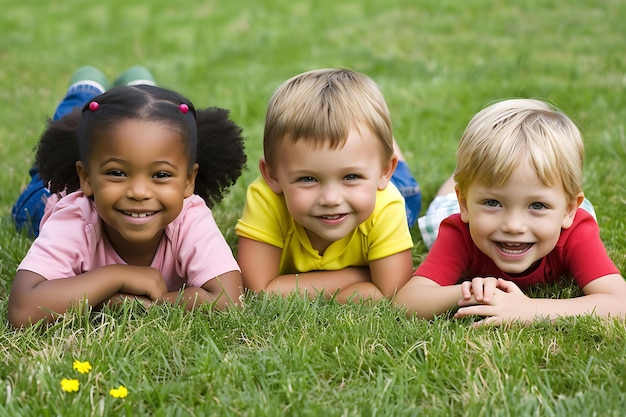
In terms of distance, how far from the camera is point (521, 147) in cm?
318

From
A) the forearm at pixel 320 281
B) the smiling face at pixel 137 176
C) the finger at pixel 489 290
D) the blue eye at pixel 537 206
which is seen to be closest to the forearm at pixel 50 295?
the smiling face at pixel 137 176

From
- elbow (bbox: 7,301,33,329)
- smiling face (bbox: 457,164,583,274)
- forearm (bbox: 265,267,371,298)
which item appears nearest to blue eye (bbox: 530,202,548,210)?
smiling face (bbox: 457,164,583,274)

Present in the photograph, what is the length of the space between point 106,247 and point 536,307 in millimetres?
1759

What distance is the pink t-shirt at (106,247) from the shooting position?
330cm

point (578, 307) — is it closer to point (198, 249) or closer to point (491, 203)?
point (491, 203)

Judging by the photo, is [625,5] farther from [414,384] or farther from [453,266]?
[414,384]

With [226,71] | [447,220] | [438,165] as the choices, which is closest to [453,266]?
[447,220]

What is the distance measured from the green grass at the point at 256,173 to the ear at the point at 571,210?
1.04 feet

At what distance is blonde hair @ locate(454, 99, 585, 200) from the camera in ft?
10.4

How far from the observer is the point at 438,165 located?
5414 millimetres

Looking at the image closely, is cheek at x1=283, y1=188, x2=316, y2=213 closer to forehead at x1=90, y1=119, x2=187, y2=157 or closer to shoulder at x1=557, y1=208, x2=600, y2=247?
forehead at x1=90, y1=119, x2=187, y2=157

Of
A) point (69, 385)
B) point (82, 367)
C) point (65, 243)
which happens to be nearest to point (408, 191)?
point (65, 243)

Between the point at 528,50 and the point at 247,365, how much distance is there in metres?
6.52

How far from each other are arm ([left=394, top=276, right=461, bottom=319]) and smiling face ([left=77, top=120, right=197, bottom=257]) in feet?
3.21
